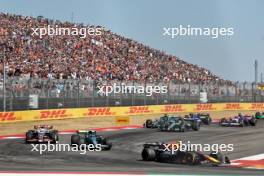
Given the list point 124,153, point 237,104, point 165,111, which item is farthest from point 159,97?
point 124,153

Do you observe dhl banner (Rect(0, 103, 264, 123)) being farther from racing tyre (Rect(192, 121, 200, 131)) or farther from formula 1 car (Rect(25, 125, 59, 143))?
formula 1 car (Rect(25, 125, 59, 143))

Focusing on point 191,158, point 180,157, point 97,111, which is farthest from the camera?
point 97,111

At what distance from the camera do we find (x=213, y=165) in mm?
17109

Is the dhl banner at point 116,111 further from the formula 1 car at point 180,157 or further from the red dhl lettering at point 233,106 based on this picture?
the formula 1 car at point 180,157

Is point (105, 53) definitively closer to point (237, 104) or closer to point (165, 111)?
point (165, 111)

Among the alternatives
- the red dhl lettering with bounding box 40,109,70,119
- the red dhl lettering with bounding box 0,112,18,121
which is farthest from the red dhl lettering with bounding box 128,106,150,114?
the red dhl lettering with bounding box 0,112,18,121

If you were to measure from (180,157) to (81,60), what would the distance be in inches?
177

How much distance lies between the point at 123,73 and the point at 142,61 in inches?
58.6

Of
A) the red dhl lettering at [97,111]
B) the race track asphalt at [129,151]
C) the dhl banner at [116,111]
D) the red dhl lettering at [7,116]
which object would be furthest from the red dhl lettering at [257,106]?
the red dhl lettering at [7,116]

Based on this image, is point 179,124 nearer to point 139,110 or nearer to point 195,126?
point 195,126

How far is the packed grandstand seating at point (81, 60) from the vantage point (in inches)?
676

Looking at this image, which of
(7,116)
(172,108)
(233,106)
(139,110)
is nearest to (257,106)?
(233,106)

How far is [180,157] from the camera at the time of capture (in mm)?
17672

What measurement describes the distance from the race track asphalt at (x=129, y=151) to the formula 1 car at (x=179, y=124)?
1.26 ft
